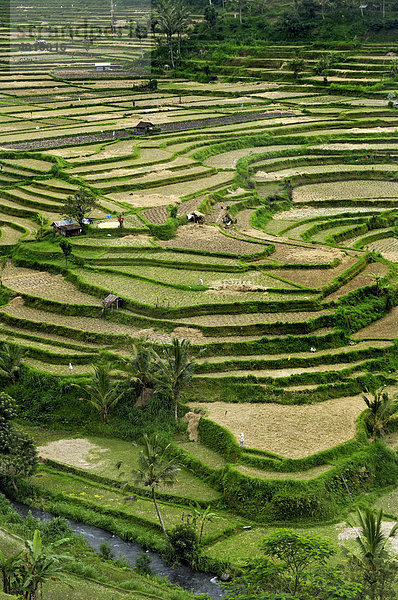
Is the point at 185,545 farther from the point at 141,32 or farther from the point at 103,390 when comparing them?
the point at 141,32

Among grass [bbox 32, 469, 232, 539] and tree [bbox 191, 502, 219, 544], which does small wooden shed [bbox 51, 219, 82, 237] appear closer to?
grass [bbox 32, 469, 232, 539]

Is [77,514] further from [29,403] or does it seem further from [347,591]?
[347,591]

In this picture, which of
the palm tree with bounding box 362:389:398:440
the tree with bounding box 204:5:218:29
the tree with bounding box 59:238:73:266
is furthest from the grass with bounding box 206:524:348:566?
the tree with bounding box 204:5:218:29

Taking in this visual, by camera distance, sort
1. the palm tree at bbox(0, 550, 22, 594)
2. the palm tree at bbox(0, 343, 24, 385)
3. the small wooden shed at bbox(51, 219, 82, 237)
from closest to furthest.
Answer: the palm tree at bbox(0, 550, 22, 594), the palm tree at bbox(0, 343, 24, 385), the small wooden shed at bbox(51, 219, 82, 237)

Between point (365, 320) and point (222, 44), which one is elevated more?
point (222, 44)

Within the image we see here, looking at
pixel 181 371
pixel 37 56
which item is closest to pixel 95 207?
pixel 181 371

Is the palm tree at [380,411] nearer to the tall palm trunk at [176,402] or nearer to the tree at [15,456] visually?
the tall palm trunk at [176,402]

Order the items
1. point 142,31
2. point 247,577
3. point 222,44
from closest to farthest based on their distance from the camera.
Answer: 1. point 247,577
2. point 222,44
3. point 142,31
